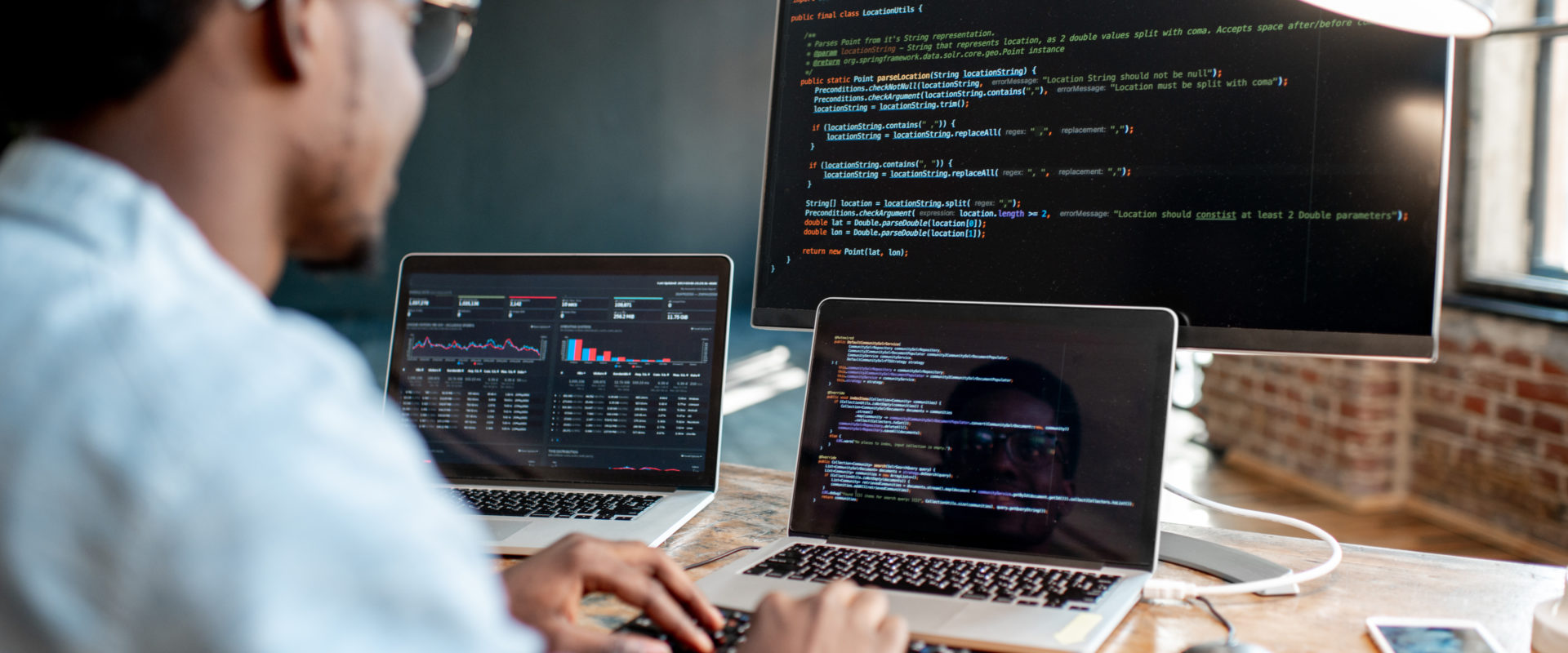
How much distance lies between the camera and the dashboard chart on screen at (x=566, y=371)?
114 centimetres

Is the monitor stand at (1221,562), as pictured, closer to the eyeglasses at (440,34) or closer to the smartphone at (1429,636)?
the smartphone at (1429,636)

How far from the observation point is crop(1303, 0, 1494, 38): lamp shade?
2.60 ft

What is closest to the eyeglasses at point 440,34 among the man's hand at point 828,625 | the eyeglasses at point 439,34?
the eyeglasses at point 439,34

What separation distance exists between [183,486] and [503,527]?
0.70 meters

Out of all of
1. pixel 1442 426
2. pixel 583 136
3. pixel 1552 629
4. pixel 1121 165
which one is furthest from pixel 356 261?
pixel 583 136

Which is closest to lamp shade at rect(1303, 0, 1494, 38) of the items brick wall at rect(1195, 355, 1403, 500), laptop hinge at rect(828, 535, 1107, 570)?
laptop hinge at rect(828, 535, 1107, 570)

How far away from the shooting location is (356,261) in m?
0.60

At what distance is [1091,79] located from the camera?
99 centimetres

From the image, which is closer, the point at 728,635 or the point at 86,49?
the point at 86,49

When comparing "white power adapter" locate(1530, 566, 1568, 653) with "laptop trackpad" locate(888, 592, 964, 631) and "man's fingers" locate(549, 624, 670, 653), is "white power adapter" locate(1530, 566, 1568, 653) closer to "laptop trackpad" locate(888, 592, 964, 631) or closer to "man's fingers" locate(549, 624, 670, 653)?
"laptop trackpad" locate(888, 592, 964, 631)

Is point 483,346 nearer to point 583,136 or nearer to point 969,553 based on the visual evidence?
point 969,553

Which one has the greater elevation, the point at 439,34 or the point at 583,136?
the point at 583,136

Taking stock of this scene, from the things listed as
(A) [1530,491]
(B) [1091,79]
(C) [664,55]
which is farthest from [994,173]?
(C) [664,55]

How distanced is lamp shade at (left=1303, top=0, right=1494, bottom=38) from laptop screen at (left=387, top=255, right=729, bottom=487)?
66 centimetres
